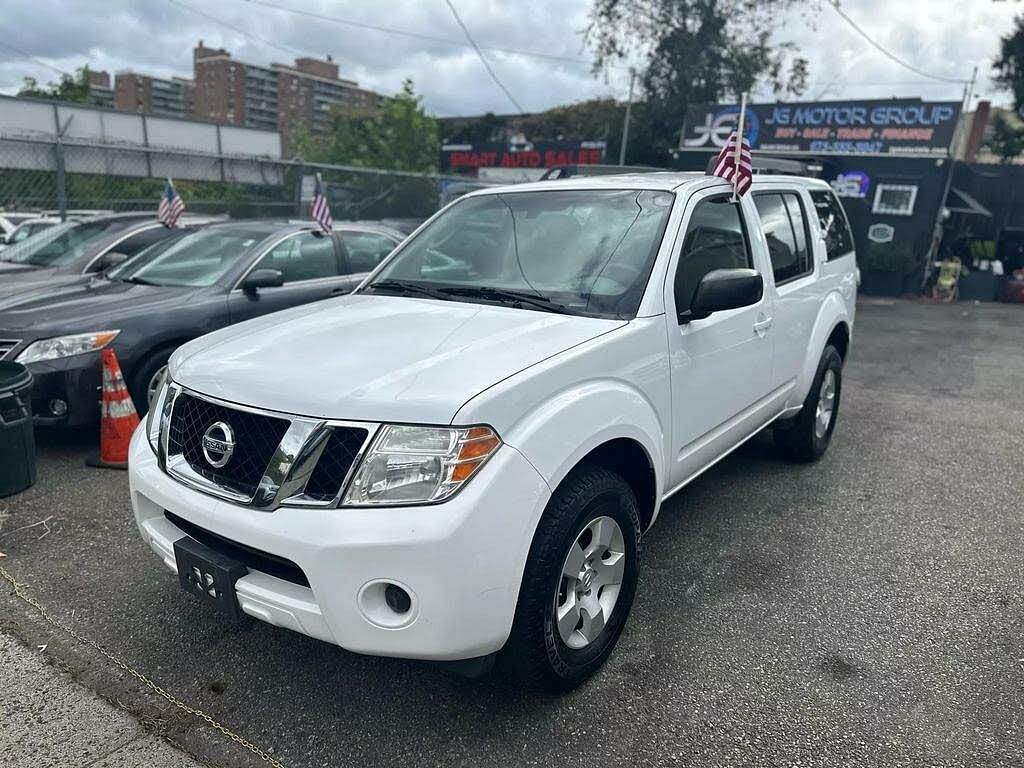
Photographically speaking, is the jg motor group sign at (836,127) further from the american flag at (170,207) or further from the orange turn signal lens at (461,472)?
the orange turn signal lens at (461,472)

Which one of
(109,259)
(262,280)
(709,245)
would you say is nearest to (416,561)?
(709,245)

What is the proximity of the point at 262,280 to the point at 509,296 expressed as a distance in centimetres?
275

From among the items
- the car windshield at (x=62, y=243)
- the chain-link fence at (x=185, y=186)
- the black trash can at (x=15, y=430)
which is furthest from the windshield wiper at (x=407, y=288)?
the chain-link fence at (x=185, y=186)

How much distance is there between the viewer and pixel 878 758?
7.54 feet

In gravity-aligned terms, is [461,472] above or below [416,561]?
above

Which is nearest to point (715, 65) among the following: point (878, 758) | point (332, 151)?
point (332, 151)

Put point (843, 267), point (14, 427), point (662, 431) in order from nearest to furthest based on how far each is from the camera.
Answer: point (662, 431) < point (14, 427) < point (843, 267)

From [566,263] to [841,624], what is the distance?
1.94 m

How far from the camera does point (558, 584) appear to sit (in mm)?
2309

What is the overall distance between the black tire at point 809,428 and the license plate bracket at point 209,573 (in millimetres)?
3641

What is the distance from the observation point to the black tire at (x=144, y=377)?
15.7ft

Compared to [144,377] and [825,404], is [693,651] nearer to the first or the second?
[825,404]

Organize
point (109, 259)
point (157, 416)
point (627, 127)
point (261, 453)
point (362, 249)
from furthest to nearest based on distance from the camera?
point (627, 127), point (109, 259), point (362, 249), point (157, 416), point (261, 453)

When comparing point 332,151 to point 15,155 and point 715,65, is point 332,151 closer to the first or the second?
point 715,65
